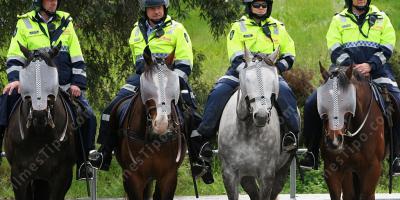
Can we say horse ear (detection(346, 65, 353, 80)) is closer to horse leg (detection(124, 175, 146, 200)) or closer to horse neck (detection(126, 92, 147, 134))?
horse neck (detection(126, 92, 147, 134))

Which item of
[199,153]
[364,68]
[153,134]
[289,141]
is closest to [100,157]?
[199,153]

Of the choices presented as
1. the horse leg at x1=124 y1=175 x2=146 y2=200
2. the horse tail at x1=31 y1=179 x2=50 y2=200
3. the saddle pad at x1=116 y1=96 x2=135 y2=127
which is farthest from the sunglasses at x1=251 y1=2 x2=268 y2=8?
the horse tail at x1=31 y1=179 x2=50 y2=200

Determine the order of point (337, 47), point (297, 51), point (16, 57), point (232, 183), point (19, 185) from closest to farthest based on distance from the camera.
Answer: point (19, 185) → point (232, 183) → point (16, 57) → point (337, 47) → point (297, 51)

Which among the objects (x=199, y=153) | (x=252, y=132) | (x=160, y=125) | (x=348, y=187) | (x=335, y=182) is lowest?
(x=348, y=187)

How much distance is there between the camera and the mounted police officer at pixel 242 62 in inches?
516

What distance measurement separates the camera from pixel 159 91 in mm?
11992

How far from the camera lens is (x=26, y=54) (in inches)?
481

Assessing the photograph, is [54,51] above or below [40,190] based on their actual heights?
above

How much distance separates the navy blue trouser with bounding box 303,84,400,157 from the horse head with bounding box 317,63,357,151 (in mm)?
745

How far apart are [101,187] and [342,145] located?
839 cm

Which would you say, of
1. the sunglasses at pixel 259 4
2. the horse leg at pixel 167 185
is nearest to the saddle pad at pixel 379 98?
the sunglasses at pixel 259 4

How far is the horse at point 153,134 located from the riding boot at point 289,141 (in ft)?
4.25

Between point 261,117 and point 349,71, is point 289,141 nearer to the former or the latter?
point 349,71

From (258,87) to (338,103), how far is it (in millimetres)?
1215
